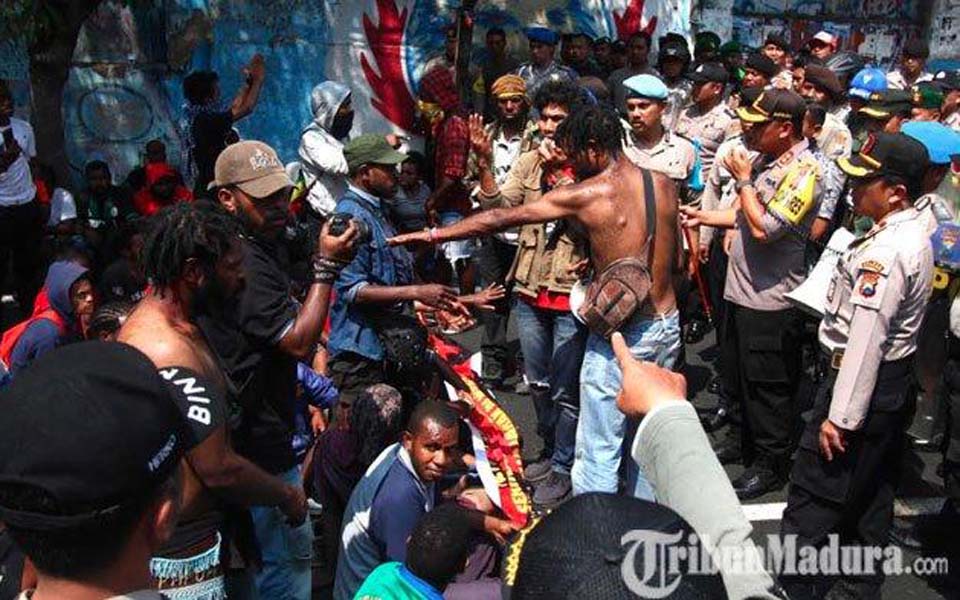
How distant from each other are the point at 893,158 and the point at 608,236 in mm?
1136

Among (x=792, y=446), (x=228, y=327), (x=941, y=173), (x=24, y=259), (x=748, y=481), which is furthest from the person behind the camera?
(x=24, y=259)

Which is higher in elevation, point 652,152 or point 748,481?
point 652,152

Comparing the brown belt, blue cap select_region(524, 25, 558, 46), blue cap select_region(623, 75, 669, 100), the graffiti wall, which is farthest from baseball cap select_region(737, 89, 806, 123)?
the graffiti wall

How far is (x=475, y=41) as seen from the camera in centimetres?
987

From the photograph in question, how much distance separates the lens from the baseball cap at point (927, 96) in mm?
6832

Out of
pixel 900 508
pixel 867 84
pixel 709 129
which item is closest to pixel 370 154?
pixel 900 508

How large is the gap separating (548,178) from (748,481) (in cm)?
189

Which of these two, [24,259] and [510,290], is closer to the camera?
[510,290]

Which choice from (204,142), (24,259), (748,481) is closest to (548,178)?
(748,481)

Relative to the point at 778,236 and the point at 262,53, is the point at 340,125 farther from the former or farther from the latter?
the point at 262,53

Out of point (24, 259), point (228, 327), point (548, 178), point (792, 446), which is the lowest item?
point (792, 446)

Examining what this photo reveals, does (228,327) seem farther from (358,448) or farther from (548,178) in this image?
(548,178)

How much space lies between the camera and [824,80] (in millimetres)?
6711

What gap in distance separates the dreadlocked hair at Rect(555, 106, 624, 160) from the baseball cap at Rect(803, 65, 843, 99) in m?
3.30
